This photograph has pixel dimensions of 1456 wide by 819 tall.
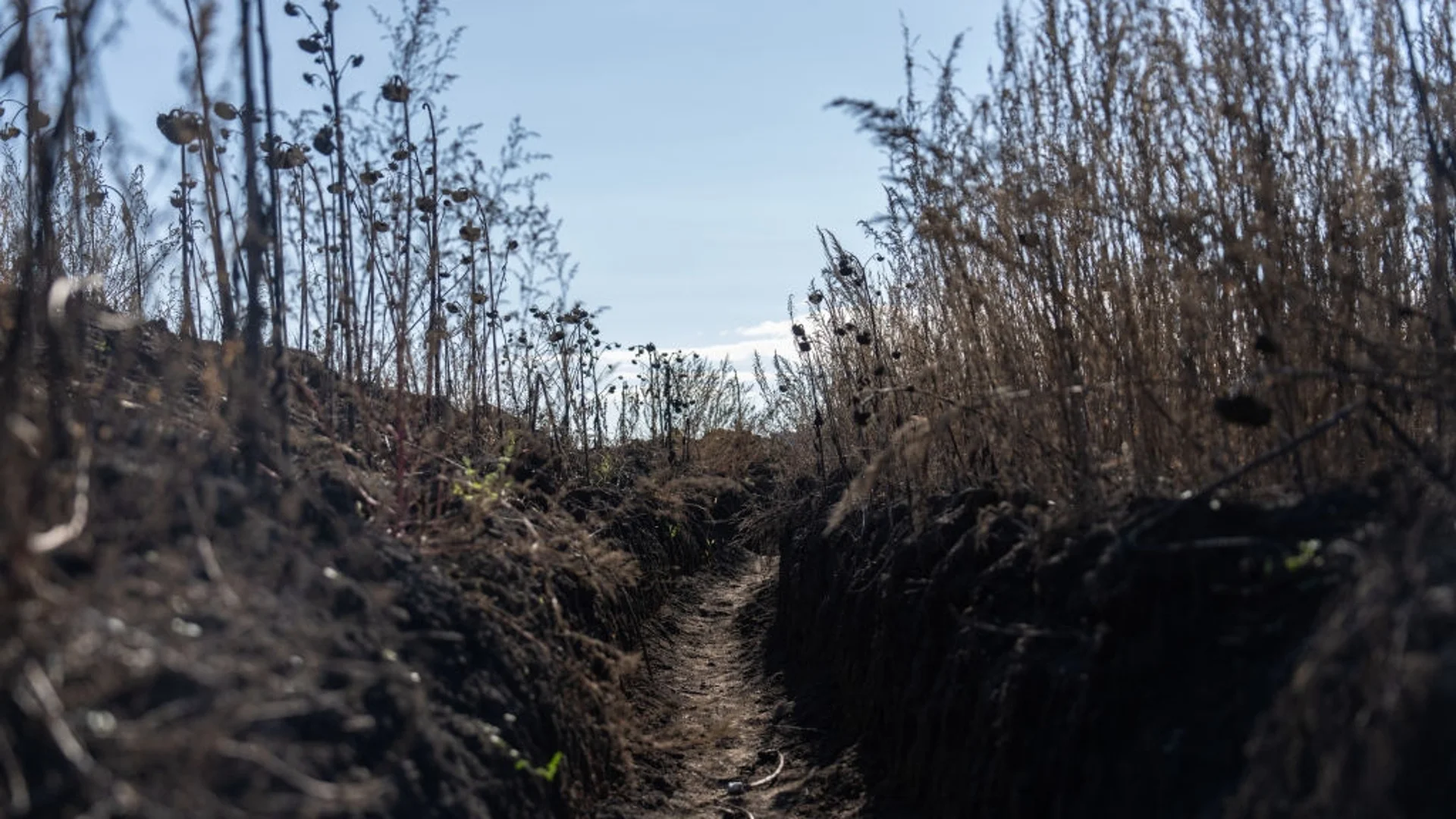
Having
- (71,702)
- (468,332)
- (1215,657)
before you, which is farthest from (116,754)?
(468,332)

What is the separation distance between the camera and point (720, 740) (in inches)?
193

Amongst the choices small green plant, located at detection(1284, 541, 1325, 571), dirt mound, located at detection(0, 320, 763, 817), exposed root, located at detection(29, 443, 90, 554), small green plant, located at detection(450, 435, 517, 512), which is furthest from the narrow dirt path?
exposed root, located at detection(29, 443, 90, 554)

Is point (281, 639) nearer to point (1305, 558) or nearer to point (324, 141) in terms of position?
point (1305, 558)

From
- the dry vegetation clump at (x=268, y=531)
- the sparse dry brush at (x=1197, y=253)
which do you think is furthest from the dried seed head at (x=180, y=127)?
the sparse dry brush at (x=1197, y=253)

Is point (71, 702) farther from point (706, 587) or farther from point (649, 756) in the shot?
point (706, 587)

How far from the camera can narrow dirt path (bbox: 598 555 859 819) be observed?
157 inches

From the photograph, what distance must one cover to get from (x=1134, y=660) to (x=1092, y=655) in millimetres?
124

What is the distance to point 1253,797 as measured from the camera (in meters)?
1.76

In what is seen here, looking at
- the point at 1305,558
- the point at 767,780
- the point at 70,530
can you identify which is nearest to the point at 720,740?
the point at 767,780

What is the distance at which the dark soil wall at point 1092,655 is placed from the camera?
2.18m

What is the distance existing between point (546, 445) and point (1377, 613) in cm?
649

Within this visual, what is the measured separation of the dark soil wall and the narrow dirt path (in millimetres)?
289

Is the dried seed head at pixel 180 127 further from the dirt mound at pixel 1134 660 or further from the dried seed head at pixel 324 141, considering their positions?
the dirt mound at pixel 1134 660

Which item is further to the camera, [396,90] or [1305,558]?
[396,90]
